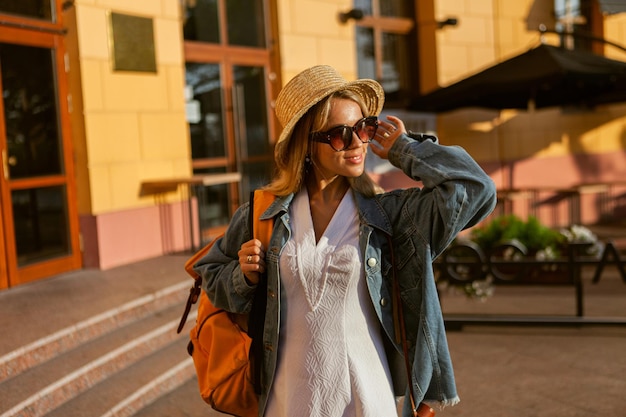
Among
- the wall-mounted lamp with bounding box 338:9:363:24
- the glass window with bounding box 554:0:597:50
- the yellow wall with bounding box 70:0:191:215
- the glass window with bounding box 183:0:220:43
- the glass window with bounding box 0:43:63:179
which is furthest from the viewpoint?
the glass window with bounding box 554:0:597:50

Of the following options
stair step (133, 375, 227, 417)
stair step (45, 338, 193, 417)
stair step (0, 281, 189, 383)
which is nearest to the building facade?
stair step (0, 281, 189, 383)

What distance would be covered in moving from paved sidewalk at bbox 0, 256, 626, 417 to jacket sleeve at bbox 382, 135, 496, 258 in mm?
2321

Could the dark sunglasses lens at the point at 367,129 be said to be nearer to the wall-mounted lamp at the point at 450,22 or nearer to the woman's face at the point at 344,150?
the woman's face at the point at 344,150

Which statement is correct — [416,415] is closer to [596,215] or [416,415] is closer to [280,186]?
[280,186]

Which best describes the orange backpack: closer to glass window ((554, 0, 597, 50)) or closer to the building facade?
the building facade

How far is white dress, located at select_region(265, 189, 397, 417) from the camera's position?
1930 millimetres

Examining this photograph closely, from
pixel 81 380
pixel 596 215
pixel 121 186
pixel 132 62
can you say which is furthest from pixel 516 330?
pixel 596 215

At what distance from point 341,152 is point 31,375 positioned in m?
2.79

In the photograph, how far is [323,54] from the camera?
855cm

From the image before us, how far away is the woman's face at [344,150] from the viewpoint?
6.46 ft

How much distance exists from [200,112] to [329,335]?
5921mm

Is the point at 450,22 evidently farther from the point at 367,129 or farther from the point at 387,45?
the point at 367,129

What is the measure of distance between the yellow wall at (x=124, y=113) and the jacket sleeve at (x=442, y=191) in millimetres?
4756

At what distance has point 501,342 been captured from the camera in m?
5.23
